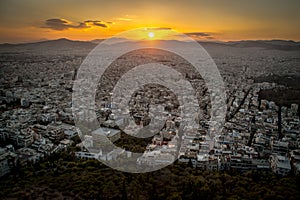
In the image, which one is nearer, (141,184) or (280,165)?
(141,184)

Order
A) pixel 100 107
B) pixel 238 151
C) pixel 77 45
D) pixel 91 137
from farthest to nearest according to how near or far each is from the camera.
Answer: pixel 77 45 < pixel 100 107 < pixel 91 137 < pixel 238 151

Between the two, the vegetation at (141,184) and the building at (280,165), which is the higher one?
the building at (280,165)

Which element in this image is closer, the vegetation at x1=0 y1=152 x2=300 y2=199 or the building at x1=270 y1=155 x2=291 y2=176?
the vegetation at x1=0 y1=152 x2=300 y2=199

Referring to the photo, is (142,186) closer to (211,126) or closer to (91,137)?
(91,137)

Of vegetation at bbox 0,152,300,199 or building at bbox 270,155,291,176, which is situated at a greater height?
building at bbox 270,155,291,176

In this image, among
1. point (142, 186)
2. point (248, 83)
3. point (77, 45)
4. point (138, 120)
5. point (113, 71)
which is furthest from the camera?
point (77, 45)

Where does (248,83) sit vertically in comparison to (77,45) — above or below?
below

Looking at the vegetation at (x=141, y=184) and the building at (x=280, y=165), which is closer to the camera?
the vegetation at (x=141, y=184)

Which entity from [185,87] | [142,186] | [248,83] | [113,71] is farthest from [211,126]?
[113,71]
